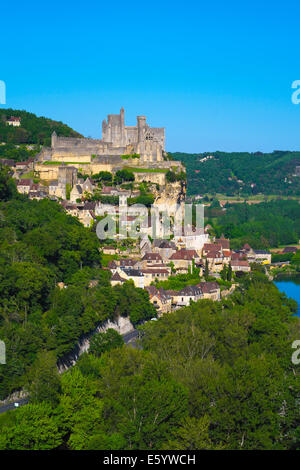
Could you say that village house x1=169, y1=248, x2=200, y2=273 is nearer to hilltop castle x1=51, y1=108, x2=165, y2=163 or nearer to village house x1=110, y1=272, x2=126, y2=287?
village house x1=110, y1=272, x2=126, y2=287

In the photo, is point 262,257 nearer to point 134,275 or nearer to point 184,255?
point 184,255

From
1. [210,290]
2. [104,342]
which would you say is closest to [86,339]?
[104,342]

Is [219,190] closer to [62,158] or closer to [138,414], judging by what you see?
[62,158]

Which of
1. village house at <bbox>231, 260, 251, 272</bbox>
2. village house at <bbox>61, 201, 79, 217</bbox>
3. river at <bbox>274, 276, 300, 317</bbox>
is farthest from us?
river at <bbox>274, 276, 300, 317</bbox>

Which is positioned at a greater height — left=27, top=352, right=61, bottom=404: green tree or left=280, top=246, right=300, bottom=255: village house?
left=27, top=352, right=61, bottom=404: green tree

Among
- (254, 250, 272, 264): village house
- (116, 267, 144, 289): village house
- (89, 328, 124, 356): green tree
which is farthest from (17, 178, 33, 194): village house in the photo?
(254, 250, 272, 264): village house

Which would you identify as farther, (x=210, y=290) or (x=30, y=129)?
(x=30, y=129)

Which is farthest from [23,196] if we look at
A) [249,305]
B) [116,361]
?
[116,361]
